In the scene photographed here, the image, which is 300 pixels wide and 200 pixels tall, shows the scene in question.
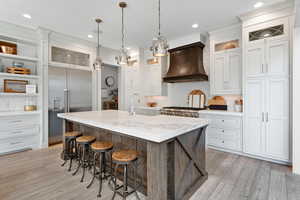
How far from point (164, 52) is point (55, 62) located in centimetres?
338

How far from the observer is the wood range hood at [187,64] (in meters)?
4.05

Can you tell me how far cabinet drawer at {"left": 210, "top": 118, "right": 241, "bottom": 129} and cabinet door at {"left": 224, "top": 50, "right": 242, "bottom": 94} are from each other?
2.36ft

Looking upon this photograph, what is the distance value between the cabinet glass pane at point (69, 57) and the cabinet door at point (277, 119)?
188 inches

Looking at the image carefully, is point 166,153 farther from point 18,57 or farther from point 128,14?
point 18,57

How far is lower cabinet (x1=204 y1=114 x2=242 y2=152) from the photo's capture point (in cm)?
337

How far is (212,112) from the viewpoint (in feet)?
12.0

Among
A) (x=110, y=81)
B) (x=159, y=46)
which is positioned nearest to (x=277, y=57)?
(x=159, y=46)

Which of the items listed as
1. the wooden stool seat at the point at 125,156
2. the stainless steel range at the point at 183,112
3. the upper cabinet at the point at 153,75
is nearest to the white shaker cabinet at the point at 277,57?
the stainless steel range at the point at 183,112

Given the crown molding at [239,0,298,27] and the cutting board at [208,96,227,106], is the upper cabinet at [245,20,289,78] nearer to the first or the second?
the crown molding at [239,0,298,27]

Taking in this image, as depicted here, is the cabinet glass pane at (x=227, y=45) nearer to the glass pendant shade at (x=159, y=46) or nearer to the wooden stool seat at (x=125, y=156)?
the glass pendant shade at (x=159, y=46)

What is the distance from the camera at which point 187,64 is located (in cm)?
424

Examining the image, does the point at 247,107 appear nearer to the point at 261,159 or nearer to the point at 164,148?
the point at 261,159

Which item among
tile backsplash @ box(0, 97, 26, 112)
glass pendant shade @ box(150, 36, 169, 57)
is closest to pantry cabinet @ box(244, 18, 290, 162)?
glass pendant shade @ box(150, 36, 169, 57)

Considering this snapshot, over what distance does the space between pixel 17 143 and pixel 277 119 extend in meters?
5.65
